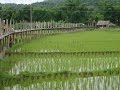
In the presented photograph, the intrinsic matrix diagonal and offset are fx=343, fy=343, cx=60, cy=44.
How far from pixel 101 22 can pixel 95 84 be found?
5114cm

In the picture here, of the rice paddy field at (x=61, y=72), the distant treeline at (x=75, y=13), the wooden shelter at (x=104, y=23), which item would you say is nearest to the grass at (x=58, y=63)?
the rice paddy field at (x=61, y=72)

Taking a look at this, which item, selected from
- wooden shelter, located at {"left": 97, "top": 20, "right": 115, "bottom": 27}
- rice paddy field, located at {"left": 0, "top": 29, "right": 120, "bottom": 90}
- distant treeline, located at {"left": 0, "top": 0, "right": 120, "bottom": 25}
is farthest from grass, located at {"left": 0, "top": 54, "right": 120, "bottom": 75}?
wooden shelter, located at {"left": 97, "top": 20, "right": 115, "bottom": 27}

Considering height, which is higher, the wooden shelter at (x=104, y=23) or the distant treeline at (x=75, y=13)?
the distant treeline at (x=75, y=13)

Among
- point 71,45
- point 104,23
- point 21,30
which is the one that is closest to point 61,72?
point 71,45

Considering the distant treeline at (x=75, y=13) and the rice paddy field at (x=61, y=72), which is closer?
the rice paddy field at (x=61, y=72)

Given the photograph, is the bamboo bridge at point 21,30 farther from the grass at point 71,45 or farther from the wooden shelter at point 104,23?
the wooden shelter at point 104,23

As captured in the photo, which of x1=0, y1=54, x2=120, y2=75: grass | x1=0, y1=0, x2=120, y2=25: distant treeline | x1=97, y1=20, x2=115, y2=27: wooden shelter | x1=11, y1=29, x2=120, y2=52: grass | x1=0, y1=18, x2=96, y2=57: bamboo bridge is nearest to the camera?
x1=0, y1=54, x2=120, y2=75: grass

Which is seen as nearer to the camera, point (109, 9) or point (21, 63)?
point (21, 63)

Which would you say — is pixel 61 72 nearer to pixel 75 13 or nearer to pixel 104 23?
pixel 104 23

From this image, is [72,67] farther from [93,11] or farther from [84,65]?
[93,11]

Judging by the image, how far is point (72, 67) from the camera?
12.1 meters

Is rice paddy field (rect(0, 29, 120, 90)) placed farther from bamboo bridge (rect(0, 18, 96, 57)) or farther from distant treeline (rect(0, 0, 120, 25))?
distant treeline (rect(0, 0, 120, 25))

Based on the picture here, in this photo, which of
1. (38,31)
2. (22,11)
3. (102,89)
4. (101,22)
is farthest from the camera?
(101,22)

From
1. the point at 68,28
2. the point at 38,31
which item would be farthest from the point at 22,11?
the point at 38,31
